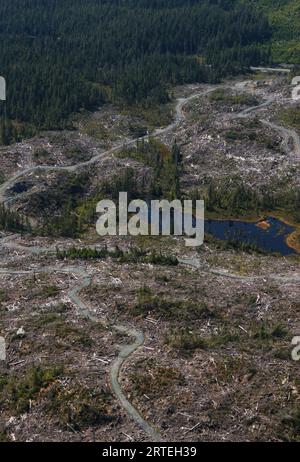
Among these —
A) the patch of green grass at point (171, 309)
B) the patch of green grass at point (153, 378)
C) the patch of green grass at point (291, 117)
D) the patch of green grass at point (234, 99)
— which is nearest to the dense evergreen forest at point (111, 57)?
the patch of green grass at point (234, 99)

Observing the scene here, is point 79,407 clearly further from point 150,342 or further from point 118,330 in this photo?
point 118,330

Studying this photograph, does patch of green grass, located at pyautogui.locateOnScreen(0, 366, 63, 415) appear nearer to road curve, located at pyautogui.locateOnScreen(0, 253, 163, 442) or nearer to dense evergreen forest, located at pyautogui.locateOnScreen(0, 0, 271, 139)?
road curve, located at pyautogui.locateOnScreen(0, 253, 163, 442)

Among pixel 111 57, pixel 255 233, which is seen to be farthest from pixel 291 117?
pixel 111 57

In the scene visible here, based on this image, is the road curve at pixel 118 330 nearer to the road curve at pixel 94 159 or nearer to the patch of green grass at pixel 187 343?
the patch of green grass at pixel 187 343

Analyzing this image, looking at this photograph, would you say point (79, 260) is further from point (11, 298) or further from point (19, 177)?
point (19, 177)

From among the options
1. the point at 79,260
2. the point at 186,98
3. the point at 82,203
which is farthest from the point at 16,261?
the point at 186,98
